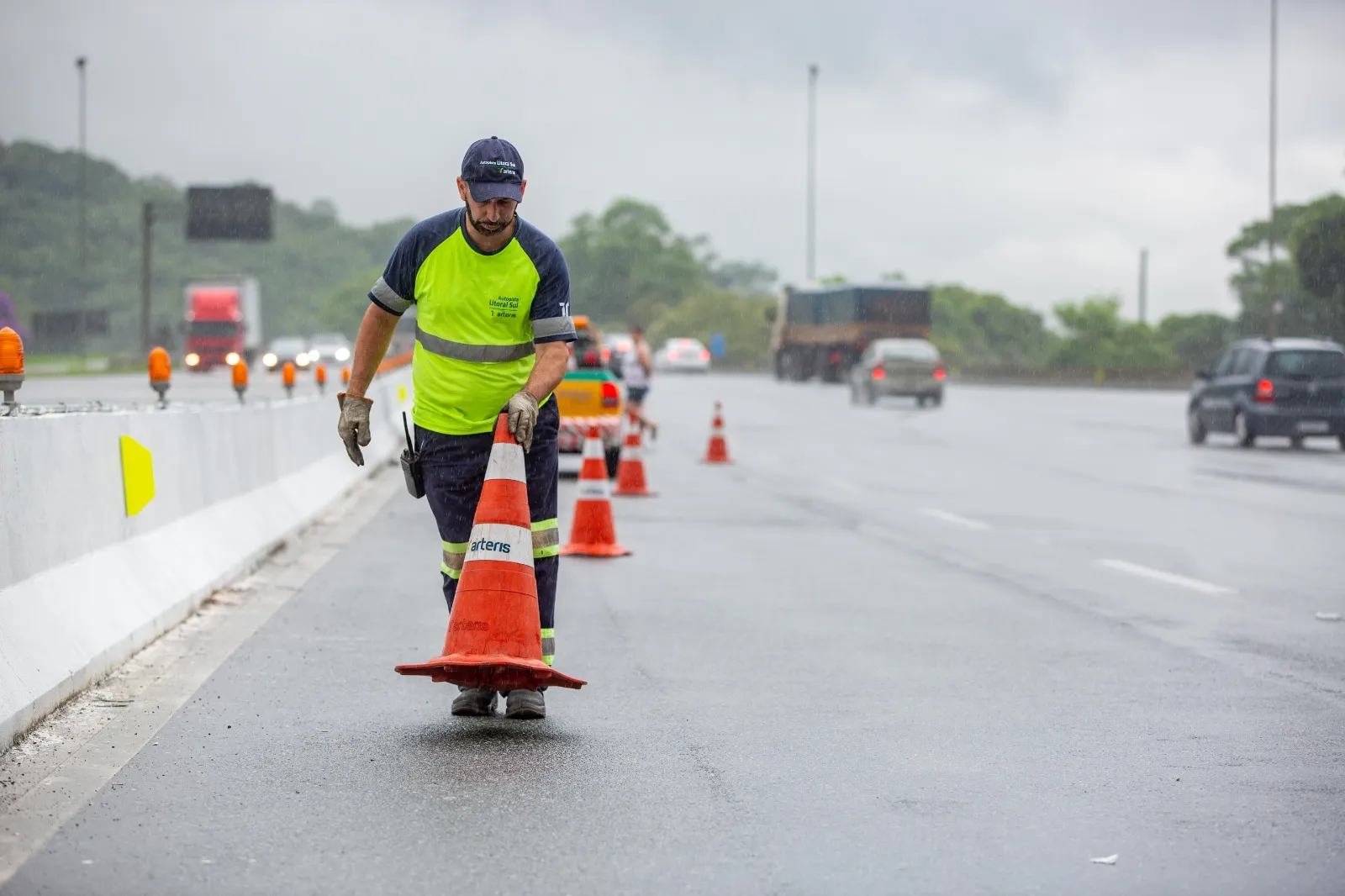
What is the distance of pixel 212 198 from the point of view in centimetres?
8675

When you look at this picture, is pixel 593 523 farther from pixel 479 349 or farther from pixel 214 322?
pixel 214 322

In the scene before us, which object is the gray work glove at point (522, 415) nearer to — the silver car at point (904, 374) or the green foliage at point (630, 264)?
the silver car at point (904, 374)

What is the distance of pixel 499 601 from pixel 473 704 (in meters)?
0.48

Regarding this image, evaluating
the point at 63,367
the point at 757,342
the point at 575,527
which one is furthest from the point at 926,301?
the point at 757,342

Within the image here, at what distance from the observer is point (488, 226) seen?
6738 mm

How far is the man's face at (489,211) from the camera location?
22.0 feet

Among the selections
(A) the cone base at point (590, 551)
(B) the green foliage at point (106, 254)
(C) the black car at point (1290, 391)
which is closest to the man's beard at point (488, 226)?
(A) the cone base at point (590, 551)

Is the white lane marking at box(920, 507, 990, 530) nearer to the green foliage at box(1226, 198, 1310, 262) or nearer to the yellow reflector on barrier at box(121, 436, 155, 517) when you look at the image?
the yellow reflector on barrier at box(121, 436, 155, 517)

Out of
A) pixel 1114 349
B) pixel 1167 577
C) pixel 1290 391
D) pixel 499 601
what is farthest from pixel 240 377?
pixel 1114 349

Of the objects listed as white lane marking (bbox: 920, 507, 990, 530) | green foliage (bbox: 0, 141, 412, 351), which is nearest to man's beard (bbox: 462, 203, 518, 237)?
white lane marking (bbox: 920, 507, 990, 530)

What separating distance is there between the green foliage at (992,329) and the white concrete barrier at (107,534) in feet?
422

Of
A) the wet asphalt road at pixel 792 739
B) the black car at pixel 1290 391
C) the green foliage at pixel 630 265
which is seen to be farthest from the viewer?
the green foliage at pixel 630 265

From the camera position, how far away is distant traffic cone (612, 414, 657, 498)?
1905 centimetres

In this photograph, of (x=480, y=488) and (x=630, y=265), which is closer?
(x=480, y=488)
